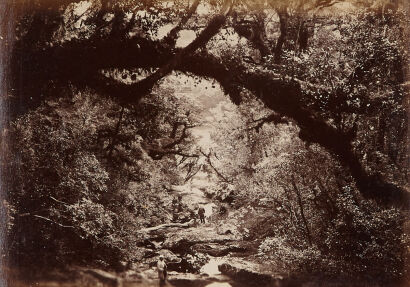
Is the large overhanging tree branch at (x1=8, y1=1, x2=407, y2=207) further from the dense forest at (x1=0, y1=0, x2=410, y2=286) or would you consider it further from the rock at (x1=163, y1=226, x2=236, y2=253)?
the rock at (x1=163, y1=226, x2=236, y2=253)

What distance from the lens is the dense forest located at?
6.54 ft

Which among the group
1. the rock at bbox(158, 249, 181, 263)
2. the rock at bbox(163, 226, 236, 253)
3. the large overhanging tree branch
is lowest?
the rock at bbox(158, 249, 181, 263)

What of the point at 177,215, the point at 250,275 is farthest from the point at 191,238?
the point at 250,275

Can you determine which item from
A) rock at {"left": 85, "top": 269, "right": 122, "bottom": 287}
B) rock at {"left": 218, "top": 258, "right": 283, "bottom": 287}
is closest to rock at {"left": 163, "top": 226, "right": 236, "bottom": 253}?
rock at {"left": 218, "top": 258, "right": 283, "bottom": 287}

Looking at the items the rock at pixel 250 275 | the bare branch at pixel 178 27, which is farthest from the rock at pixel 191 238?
the bare branch at pixel 178 27

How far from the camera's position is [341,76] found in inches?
79.0

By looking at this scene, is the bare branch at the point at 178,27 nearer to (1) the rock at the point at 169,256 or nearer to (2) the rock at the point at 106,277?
(1) the rock at the point at 169,256

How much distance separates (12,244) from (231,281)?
1.19 metres

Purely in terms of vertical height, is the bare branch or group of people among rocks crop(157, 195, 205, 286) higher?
the bare branch

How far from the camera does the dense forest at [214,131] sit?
78.5 inches

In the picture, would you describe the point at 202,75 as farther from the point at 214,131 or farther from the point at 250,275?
the point at 250,275

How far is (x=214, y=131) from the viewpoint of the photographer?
2.00m

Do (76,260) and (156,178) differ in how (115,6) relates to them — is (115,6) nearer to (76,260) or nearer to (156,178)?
(156,178)

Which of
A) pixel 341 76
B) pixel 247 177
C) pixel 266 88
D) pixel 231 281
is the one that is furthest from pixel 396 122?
pixel 231 281
